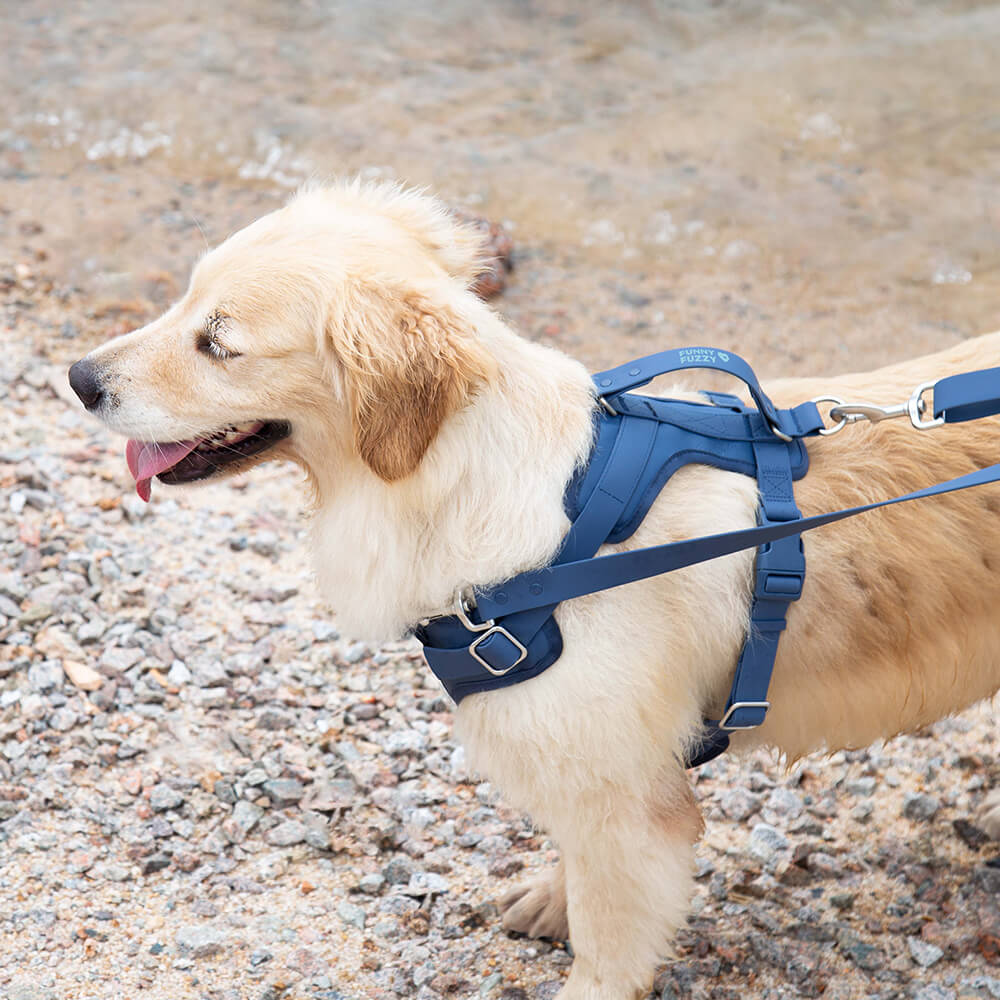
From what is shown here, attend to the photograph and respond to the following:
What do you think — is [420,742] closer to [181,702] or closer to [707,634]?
[181,702]

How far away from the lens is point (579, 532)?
2.17 metres

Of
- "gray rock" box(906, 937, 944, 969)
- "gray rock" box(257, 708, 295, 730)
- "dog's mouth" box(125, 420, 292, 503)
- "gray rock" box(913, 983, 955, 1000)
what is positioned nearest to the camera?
"dog's mouth" box(125, 420, 292, 503)

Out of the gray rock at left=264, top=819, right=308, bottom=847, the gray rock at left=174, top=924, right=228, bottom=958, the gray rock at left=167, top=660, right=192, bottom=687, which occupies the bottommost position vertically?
the gray rock at left=264, top=819, right=308, bottom=847

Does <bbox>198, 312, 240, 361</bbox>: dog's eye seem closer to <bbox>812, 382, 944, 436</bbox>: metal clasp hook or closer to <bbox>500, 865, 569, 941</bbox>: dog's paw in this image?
<bbox>812, 382, 944, 436</bbox>: metal clasp hook

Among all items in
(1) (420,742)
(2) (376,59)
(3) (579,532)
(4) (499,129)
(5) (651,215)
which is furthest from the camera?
(2) (376,59)

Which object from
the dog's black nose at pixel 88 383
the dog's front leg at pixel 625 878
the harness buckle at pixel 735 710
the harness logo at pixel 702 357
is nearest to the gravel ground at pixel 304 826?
the dog's front leg at pixel 625 878

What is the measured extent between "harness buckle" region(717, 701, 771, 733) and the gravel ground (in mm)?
566

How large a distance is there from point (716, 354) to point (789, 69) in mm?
7345

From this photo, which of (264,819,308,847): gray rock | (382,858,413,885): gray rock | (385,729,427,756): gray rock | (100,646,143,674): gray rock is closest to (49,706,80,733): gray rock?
(100,646,143,674): gray rock

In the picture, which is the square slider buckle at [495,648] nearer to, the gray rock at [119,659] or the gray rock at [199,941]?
the gray rock at [199,941]

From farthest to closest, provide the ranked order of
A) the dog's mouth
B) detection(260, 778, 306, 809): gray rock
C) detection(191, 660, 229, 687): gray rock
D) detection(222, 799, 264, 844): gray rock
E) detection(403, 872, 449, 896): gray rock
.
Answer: detection(191, 660, 229, 687): gray rock, detection(260, 778, 306, 809): gray rock, detection(222, 799, 264, 844): gray rock, detection(403, 872, 449, 896): gray rock, the dog's mouth

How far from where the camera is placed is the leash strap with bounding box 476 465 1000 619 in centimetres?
209

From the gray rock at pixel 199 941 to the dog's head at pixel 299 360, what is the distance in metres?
1.21

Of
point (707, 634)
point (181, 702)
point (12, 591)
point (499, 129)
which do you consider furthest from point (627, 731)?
point (499, 129)
